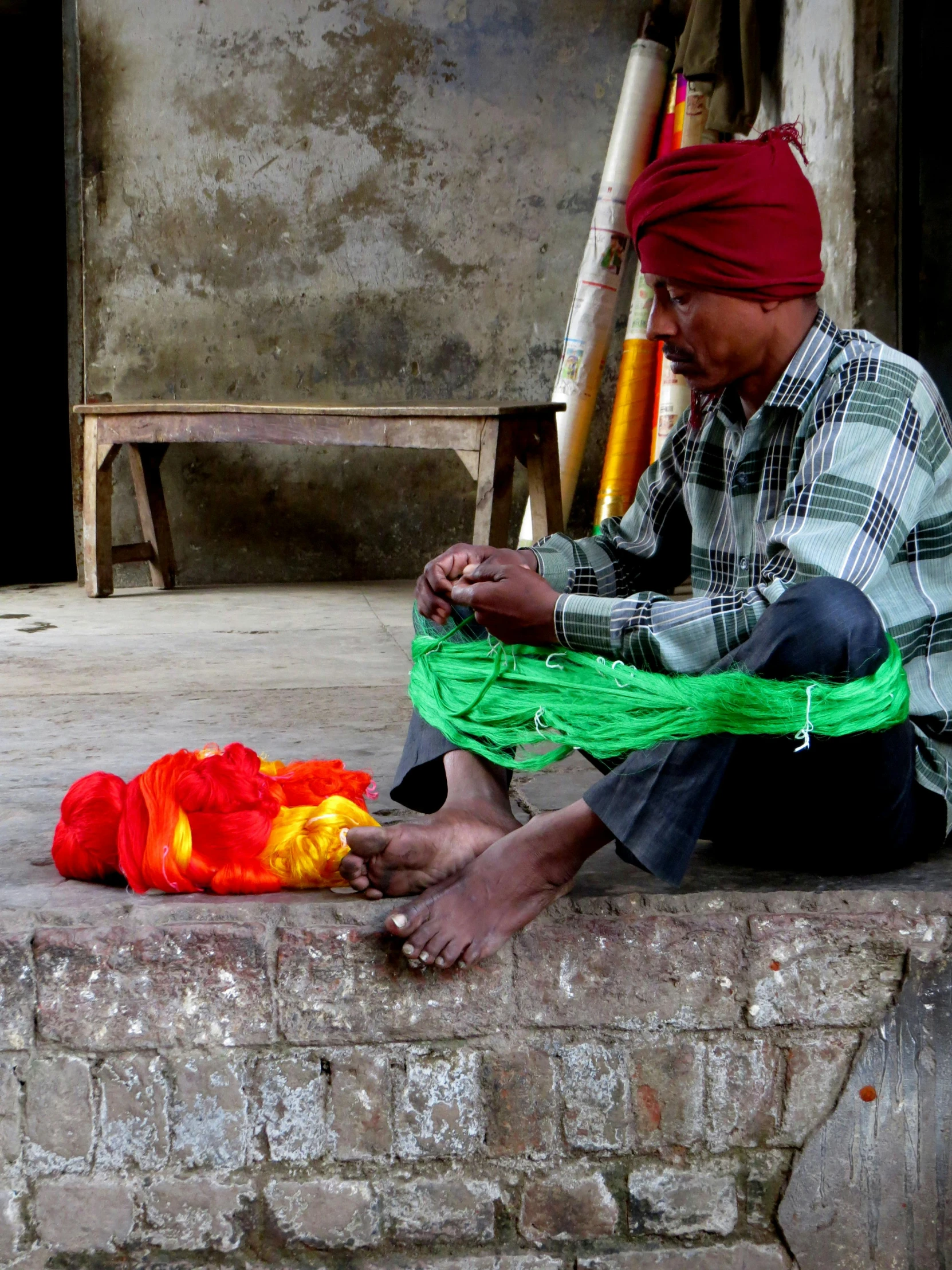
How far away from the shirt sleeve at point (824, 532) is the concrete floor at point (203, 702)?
1.13 feet

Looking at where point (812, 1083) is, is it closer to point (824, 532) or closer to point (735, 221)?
point (824, 532)

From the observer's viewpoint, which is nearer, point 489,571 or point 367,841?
point 367,841

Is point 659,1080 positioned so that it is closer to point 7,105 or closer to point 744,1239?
point 744,1239

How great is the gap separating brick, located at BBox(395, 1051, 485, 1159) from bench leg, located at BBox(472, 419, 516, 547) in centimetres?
331

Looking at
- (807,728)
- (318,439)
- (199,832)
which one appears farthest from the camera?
(318,439)

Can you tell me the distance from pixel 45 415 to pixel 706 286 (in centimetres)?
710

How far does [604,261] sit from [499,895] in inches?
182

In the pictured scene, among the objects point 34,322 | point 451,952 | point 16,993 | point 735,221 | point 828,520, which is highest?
point 735,221

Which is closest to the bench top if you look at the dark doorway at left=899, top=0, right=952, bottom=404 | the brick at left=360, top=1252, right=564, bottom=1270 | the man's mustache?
the dark doorway at left=899, top=0, right=952, bottom=404

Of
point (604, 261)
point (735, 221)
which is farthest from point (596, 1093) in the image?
point (604, 261)

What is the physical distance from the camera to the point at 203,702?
327cm

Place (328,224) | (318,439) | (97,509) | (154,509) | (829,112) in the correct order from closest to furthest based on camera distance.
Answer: (829,112), (318,439), (97,509), (154,509), (328,224)

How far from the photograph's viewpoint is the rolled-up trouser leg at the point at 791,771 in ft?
5.08

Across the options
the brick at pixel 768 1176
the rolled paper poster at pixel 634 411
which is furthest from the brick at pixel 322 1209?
the rolled paper poster at pixel 634 411
